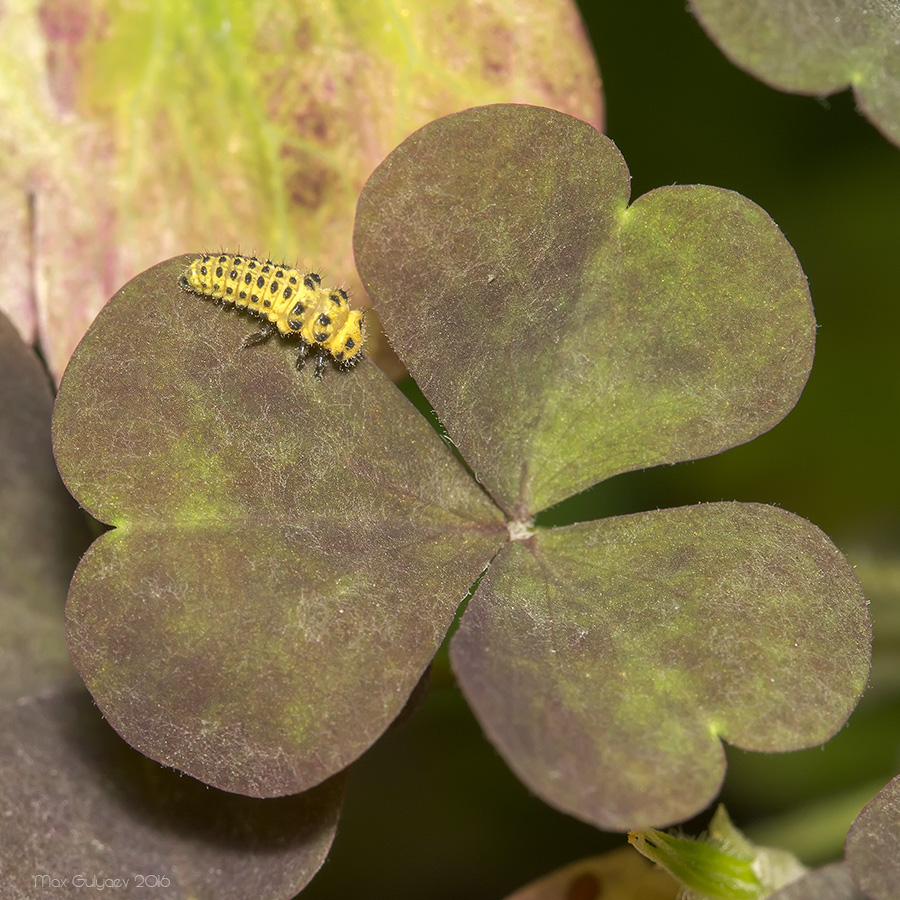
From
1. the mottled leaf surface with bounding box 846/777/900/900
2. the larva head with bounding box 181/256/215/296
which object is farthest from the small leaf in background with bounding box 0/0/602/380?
the mottled leaf surface with bounding box 846/777/900/900

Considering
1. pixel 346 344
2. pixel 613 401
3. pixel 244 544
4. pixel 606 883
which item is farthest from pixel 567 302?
pixel 606 883

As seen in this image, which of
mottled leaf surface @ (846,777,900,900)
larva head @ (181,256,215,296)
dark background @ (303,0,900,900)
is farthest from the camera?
dark background @ (303,0,900,900)

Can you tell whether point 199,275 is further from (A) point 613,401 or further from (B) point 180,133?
(B) point 180,133

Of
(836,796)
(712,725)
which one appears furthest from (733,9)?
(836,796)

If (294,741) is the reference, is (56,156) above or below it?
above

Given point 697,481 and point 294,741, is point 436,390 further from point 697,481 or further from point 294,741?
point 697,481

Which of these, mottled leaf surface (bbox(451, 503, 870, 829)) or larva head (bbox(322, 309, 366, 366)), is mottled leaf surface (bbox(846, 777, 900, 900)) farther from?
larva head (bbox(322, 309, 366, 366))

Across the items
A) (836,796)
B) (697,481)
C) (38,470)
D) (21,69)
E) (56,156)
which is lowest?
(836,796)
